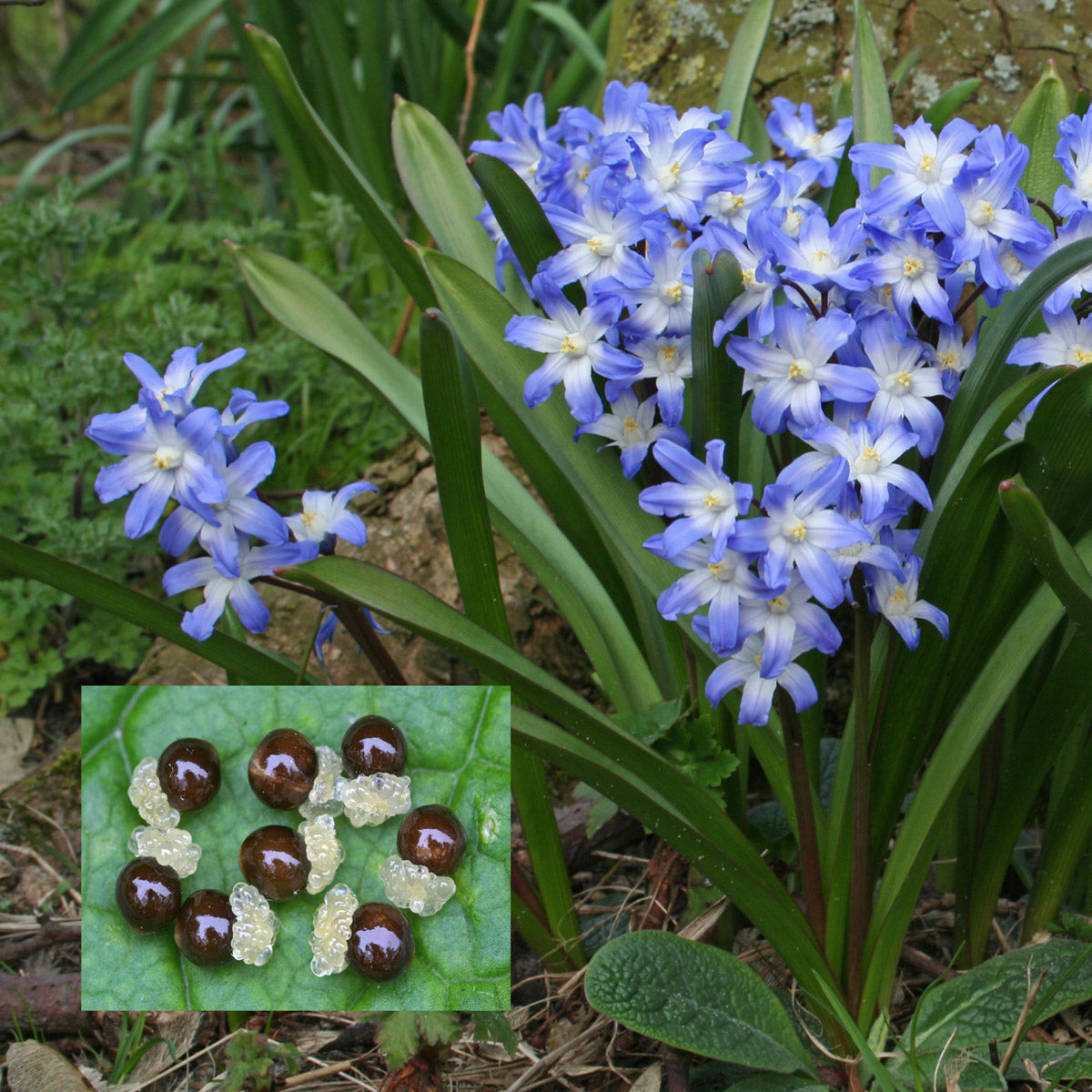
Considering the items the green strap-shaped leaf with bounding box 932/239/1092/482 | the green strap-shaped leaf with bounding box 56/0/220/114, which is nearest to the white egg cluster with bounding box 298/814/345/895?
the green strap-shaped leaf with bounding box 932/239/1092/482

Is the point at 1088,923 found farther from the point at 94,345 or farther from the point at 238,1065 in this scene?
the point at 94,345

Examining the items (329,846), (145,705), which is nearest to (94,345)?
(145,705)

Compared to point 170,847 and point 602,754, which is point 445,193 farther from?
point 170,847

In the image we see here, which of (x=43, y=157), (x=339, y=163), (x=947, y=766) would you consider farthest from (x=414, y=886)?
(x=43, y=157)

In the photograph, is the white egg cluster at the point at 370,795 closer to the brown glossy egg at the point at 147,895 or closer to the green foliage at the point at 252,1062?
the brown glossy egg at the point at 147,895

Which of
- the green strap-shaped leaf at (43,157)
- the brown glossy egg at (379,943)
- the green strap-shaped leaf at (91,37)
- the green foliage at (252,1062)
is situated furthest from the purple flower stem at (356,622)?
the green strap-shaped leaf at (43,157)

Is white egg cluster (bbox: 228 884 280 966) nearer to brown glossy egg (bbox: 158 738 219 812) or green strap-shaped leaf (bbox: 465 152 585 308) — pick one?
brown glossy egg (bbox: 158 738 219 812)
